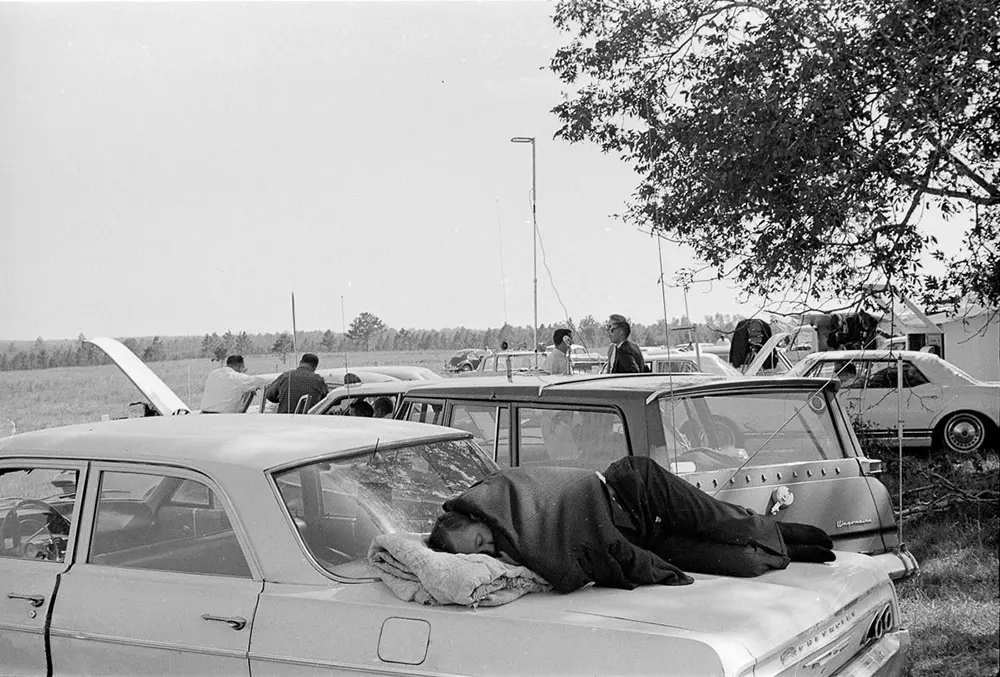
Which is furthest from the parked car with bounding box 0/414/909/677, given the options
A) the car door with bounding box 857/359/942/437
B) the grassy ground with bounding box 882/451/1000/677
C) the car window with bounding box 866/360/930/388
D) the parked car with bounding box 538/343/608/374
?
the car door with bounding box 857/359/942/437

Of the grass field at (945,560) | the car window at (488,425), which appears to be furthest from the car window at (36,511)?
the grass field at (945,560)

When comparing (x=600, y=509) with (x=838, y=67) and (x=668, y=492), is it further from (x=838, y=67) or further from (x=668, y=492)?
(x=838, y=67)

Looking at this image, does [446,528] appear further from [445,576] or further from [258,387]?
[258,387]

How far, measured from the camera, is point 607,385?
5125mm

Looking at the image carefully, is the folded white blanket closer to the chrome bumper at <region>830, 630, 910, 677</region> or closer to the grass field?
the chrome bumper at <region>830, 630, 910, 677</region>

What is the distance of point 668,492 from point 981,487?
21.9 feet

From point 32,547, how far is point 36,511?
15 centimetres

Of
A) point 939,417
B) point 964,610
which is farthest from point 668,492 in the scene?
point 939,417

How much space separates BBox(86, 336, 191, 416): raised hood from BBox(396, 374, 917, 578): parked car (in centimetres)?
333

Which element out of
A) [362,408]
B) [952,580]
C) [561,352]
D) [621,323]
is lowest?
[952,580]

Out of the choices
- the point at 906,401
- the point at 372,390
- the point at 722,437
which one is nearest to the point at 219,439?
the point at 722,437

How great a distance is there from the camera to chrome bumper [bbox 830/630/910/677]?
317 cm

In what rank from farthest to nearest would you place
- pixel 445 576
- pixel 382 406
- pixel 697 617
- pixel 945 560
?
pixel 945 560
pixel 382 406
pixel 445 576
pixel 697 617

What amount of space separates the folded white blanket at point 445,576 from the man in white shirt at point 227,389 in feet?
25.2
